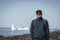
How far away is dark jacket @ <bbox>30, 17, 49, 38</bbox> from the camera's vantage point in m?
5.05

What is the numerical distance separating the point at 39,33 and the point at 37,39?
0.49ft

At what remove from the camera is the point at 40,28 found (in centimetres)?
508

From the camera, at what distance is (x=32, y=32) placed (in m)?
5.14

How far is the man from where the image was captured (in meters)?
5.05

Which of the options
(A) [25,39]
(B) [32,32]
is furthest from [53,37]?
(B) [32,32]

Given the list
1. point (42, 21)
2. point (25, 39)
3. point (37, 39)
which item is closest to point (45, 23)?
point (42, 21)

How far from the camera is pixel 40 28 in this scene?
5.08 m

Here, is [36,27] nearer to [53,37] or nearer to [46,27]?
[46,27]

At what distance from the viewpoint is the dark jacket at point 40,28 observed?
505 cm

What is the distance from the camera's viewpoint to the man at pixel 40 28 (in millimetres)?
5051

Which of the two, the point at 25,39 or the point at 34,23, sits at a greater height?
the point at 34,23

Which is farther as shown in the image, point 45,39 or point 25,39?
point 25,39

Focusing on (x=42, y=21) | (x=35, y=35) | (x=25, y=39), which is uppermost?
(x=42, y=21)

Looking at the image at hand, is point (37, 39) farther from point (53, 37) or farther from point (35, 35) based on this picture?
point (53, 37)
